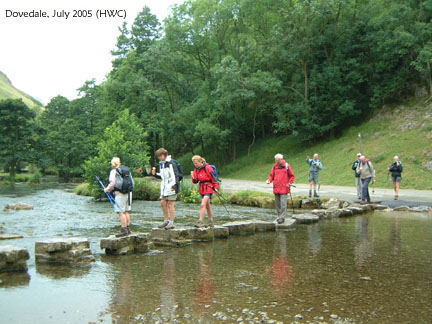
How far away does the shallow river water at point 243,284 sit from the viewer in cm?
476

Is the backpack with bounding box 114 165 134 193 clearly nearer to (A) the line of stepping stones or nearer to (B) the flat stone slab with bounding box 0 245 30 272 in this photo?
(A) the line of stepping stones

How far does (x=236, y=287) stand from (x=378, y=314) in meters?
1.98

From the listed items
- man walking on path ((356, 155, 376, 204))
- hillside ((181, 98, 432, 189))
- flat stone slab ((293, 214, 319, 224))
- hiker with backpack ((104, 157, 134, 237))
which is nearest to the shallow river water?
hiker with backpack ((104, 157, 134, 237))

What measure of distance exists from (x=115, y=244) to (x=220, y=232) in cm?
302

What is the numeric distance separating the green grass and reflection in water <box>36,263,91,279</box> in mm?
21567

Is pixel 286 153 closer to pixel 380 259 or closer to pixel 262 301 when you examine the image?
pixel 380 259

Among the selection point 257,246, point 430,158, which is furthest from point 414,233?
point 430,158

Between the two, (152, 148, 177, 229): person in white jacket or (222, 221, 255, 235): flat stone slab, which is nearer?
(152, 148, 177, 229): person in white jacket

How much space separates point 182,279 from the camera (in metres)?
6.29

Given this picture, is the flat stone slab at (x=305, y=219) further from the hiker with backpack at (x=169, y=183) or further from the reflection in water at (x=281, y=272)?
the hiker with backpack at (x=169, y=183)

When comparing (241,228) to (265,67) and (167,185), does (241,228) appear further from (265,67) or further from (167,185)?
(265,67)

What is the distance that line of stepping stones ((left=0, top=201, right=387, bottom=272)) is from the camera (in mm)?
6676

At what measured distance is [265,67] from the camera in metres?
44.2

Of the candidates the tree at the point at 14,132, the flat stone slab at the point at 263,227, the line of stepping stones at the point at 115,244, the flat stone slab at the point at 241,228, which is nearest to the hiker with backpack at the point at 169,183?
the line of stepping stones at the point at 115,244
